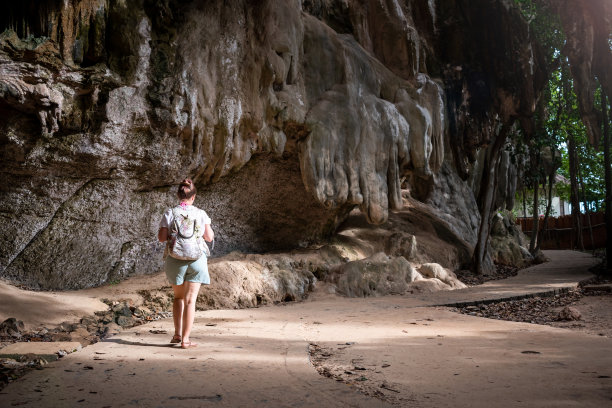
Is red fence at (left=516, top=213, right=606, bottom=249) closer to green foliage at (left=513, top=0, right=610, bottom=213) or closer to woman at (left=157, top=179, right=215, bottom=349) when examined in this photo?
green foliage at (left=513, top=0, right=610, bottom=213)

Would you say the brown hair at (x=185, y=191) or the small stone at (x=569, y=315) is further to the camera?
the small stone at (x=569, y=315)

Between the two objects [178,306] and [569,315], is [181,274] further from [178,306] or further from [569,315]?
[569,315]

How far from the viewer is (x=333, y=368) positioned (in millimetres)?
3842

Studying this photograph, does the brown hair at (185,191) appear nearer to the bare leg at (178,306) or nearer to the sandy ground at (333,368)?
the bare leg at (178,306)

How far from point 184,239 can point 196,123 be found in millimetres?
4455

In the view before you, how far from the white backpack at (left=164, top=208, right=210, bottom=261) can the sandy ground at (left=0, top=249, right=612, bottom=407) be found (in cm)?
81

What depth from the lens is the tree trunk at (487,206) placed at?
1495 cm

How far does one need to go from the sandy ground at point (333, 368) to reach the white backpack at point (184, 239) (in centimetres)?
81

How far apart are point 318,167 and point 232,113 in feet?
6.92

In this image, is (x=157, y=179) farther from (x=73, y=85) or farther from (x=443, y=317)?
(x=443, y=317)

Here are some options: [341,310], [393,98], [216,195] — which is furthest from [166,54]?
[393,98]

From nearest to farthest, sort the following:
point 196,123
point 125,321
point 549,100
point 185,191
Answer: point 185,191 → point 125,321 → point 196,123 → point 549,100

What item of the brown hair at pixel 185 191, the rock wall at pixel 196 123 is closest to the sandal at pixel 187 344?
the brown hair at pixel 185 191

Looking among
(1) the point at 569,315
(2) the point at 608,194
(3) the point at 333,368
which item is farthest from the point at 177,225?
(2) the point at 608,194
